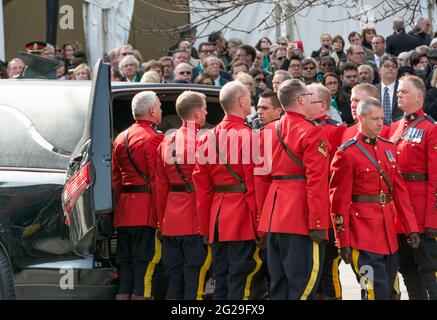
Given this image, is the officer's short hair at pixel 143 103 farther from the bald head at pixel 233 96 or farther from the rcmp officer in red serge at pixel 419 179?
the rcmp officer in red serge at pixel 419 179

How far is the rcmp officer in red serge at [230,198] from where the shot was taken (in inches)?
295

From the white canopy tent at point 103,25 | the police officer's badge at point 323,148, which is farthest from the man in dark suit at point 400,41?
the police officer's badge at point 323,148

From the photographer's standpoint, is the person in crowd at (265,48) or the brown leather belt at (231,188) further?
the person in crowd at (265,48)

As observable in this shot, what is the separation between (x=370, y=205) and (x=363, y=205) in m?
0.05

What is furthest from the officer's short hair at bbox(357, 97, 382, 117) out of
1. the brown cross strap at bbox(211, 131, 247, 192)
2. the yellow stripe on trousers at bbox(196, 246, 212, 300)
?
the yellow stripe on trousers at bbox(196, 246, 212, 300)

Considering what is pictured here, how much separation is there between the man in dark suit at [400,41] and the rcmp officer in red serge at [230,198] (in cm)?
911

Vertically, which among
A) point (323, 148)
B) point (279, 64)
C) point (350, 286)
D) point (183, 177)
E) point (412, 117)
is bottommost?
point (350, 286)

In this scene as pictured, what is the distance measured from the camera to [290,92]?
290 inches

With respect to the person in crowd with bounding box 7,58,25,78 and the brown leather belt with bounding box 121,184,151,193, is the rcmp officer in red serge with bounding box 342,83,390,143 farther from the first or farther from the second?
the person in crowd with bounding box 7,58,25,78

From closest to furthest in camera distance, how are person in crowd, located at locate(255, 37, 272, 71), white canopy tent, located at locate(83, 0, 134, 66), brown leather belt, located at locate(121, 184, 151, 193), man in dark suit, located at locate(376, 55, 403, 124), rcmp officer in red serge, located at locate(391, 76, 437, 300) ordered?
rcmp officer in red serge, located at locate(391, 76, 437, 300), brown leather belt, located at locate(121, 184, 151, 193), man in dark suit, located at locate(376, 55, 403, 124), person in crowd, located at locate(255, 37, 272, 71), white canopy tent, located at locate(83, 0, 134, 66)

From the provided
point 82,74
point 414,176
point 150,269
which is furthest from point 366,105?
point 82,74

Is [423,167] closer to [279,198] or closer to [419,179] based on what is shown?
[419,179]

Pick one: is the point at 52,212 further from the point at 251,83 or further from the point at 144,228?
the point at 251,83

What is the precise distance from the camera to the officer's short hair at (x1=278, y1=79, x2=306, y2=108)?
24.1ft
